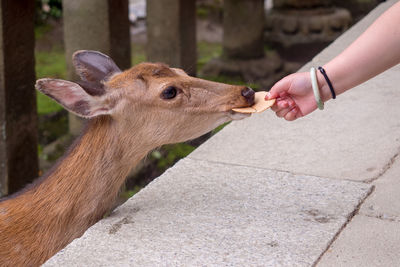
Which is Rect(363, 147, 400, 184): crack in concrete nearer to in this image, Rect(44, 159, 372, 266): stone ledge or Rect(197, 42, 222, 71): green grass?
Rect(44, 159, 372, 266): stone ledge

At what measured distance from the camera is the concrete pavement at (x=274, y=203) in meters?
2.99

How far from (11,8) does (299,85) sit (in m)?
3.28

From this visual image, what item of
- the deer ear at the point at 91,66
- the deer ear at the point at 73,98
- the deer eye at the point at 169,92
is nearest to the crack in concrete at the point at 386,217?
the deer eye at the point at 169,92

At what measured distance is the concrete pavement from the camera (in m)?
2.99

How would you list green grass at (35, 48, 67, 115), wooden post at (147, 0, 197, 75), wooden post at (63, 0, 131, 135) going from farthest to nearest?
green grass at (35, 48, 67, 115), wooden post at (147, 0, 197, 75), wooden post at (63, 0, 131, 135)

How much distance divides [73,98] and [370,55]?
1449 mm

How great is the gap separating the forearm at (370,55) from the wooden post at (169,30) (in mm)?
5494

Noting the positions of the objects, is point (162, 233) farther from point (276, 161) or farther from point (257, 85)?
point (257, 85)

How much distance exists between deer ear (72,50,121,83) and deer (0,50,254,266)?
17cm

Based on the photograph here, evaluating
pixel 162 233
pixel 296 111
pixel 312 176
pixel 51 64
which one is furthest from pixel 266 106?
pixel 51 64

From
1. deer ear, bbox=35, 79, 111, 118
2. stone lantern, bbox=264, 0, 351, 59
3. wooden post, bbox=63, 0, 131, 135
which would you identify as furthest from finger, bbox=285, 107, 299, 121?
stone lantern, bbox=264, 0, 351, 59

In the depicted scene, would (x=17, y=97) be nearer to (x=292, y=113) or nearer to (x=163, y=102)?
(x=163, y=102)

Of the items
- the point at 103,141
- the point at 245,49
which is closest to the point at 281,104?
the point at 103,141

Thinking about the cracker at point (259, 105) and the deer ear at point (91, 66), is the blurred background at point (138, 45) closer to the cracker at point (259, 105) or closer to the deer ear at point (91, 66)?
the deer ear at point (91, 66)
